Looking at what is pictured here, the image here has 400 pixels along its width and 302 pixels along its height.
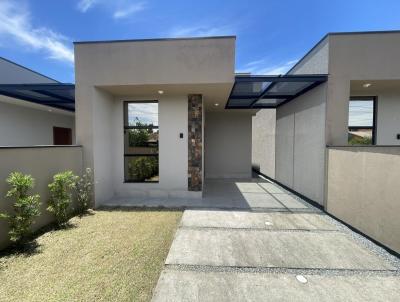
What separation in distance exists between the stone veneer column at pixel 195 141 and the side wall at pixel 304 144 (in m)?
3.25

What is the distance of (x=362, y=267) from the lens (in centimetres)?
288

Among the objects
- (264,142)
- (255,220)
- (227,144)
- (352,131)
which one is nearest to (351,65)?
(352,131)

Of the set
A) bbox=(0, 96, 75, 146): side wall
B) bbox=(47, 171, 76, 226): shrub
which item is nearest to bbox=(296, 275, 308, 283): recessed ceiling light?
bbox=(47, 171, 76, 226): shrub

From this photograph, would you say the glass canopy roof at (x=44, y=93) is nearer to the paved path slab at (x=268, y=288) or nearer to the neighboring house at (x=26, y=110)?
the neighboring house at (x=26, y=110)

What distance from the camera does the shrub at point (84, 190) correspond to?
5.25 meters

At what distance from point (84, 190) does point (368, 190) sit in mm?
6502

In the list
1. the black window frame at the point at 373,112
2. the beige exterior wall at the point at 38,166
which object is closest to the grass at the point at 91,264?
the beige exterior wall at the point at 38,166

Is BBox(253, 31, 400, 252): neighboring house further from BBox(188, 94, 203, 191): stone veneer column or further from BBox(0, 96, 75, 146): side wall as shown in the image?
BBox(0, 96, 75, 146): side wall

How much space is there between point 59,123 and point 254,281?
1087cm

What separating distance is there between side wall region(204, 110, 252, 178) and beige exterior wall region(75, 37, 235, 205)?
379 cm

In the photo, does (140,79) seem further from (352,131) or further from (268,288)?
(352,131)

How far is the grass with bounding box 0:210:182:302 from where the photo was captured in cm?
235

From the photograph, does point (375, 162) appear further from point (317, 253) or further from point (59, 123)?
point (59, 123)

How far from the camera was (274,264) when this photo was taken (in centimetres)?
294
